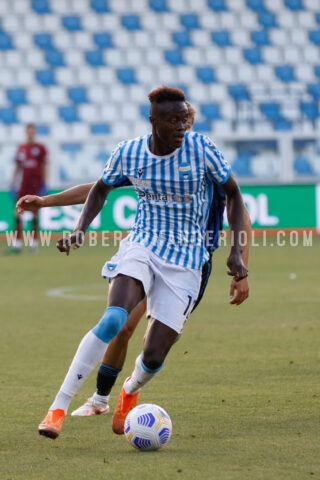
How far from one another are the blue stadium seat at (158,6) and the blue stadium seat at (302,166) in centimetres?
689

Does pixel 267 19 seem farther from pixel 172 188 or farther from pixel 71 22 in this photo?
pixel 172 188

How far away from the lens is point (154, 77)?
2792 centimetres

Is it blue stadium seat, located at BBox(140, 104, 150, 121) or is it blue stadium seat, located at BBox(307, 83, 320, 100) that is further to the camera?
blue stadium seat, located at BBox(307, 83, 320, 100)

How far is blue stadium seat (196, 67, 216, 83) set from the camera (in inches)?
1097

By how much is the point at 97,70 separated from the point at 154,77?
1.48m

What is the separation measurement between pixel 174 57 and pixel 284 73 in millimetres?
2850

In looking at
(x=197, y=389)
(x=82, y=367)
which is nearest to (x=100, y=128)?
(x=197, y=389)

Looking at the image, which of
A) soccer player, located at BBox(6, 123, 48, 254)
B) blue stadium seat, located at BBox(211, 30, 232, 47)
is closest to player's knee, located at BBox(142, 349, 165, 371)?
soccer player, located at BBox(6, 123, 48, 254)

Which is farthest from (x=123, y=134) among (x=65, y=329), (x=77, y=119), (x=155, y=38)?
(x=65, y=329)

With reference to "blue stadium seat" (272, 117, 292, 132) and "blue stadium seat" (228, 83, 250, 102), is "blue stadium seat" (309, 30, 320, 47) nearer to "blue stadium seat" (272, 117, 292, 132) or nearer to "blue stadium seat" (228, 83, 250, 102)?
"blue stadium seat" (228, 83, 250, 102)

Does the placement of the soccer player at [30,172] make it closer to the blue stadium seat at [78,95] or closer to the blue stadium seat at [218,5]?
the blue stadium seat at [78,95]

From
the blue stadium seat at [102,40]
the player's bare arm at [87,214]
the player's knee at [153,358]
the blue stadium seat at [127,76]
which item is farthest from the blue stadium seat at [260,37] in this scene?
the player's knee at [153,358]

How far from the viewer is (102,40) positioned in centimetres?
2858

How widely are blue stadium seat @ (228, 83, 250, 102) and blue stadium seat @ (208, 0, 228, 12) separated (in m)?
2.59
